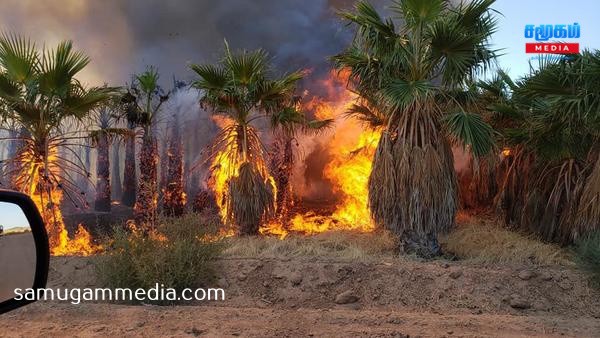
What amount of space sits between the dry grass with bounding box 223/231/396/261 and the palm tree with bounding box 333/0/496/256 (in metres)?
0.70

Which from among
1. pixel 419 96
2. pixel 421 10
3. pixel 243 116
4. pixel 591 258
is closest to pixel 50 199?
pixel 243 116

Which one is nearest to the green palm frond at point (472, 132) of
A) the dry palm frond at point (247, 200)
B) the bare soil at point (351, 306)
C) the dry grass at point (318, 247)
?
the bare soil at point (351, 306)

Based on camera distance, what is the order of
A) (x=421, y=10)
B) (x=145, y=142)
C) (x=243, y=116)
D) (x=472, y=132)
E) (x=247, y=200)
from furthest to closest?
(x=145, y=142)
(x=243, y=116)
(x=247, y=200)
(x=421, y=10)
(x=472, y=132)

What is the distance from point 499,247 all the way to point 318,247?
12.6 ft

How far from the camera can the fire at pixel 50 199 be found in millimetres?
10648

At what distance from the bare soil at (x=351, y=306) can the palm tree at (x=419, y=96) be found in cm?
99

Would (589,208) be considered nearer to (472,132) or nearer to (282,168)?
(472,132)

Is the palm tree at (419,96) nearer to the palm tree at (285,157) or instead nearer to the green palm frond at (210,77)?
the green palm frond at (210,77)

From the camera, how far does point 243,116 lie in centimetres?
1230

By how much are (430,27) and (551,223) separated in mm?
5413

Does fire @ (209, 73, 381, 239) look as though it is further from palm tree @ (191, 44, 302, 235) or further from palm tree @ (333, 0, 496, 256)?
palm tree @ (333, 0, 496, 256)

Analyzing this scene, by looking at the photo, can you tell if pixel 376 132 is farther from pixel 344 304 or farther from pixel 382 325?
pixel 382 325

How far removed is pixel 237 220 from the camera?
11930 millimetres

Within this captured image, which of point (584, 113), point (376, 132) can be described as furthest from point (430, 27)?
point (376, 132)
